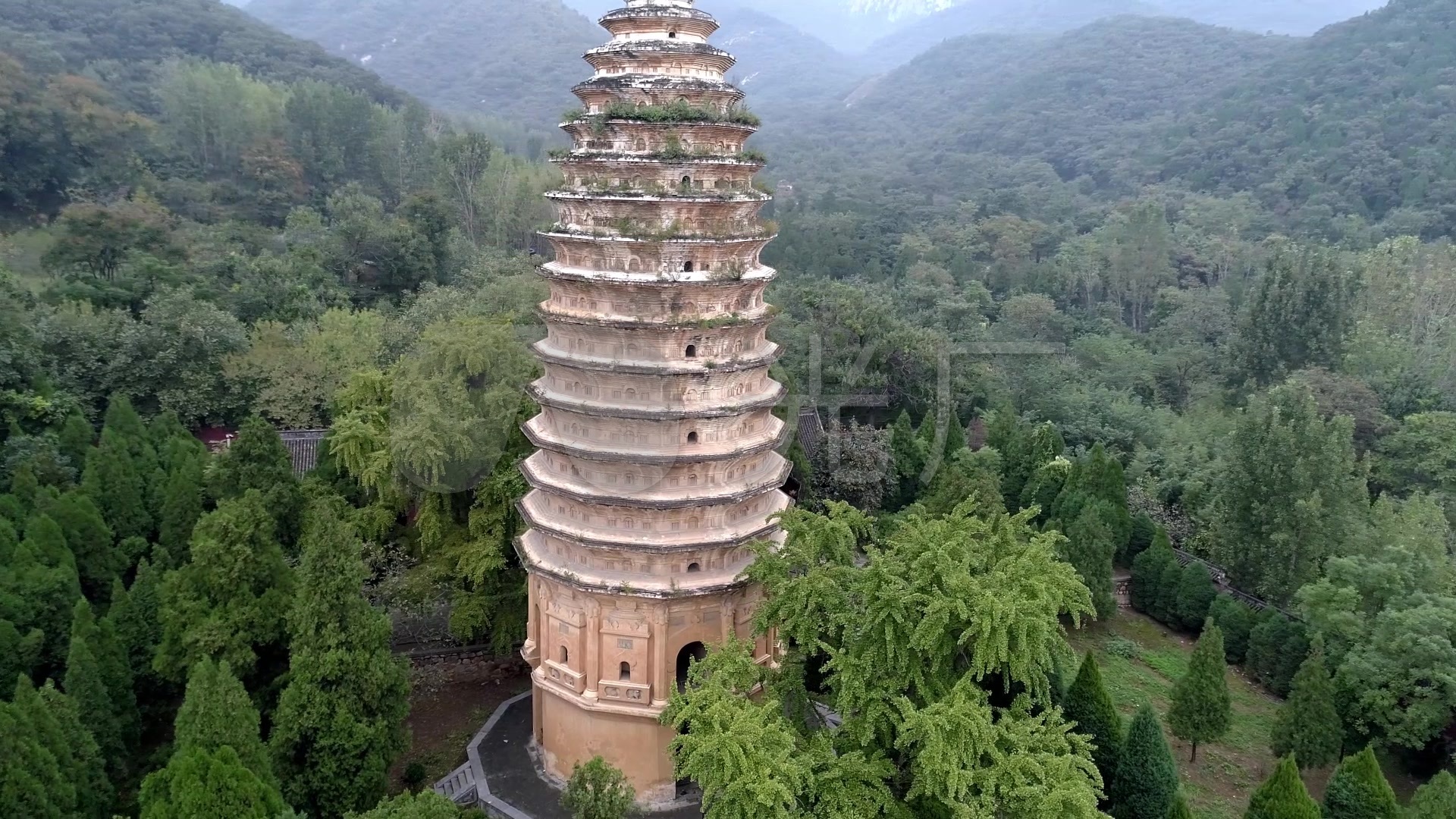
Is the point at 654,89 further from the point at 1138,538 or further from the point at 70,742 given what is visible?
the point at 1138,538

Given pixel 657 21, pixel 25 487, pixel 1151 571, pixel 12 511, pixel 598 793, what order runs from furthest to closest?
pixel 1151 571 < pixel 25 487 < pixel 12 511 < pixel 657 21 < pixel 598 793

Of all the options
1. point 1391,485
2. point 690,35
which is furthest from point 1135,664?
point 690,35

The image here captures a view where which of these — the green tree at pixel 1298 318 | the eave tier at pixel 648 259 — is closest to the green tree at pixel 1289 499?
the green tree at pixel 1298 318

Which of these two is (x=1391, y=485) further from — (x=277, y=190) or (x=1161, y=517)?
(x=277, y=190)

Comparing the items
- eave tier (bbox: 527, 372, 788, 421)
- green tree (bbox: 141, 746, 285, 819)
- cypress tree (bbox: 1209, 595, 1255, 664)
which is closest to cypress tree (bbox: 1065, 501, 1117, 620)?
cypress tree (bbox: 1209, 595, 1255, 664)

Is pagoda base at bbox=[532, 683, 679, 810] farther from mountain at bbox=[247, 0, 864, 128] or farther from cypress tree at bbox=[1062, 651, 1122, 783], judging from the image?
mountain at bbox=[247, 0, 864, 128]

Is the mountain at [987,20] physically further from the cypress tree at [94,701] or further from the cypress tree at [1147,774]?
the cypress tree at [94,701]

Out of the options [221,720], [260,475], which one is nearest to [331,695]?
[221,720]
